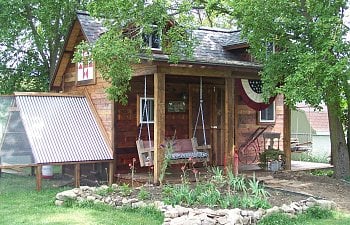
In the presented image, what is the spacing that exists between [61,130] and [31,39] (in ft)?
33.2

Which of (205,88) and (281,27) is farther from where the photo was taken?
(205,88)

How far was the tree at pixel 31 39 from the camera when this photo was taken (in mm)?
17484

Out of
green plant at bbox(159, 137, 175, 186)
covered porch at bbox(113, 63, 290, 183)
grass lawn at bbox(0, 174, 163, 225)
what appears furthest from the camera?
covered porch at bbox(113, 63, 290, 183)

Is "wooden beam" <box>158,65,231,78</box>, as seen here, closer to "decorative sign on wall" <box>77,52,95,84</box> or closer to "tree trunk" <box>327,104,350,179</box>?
"tree trunk" <box>327,104,350,179</box>

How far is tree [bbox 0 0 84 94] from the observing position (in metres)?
17.5

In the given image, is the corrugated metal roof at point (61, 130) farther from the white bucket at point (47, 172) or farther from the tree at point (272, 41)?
the tree at point (272, 41)

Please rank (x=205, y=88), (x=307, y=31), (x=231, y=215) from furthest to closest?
(x=205, y=88)
(x=307, y=31)
(x=231, y=215)

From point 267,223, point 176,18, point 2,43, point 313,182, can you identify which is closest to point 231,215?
point 267,223

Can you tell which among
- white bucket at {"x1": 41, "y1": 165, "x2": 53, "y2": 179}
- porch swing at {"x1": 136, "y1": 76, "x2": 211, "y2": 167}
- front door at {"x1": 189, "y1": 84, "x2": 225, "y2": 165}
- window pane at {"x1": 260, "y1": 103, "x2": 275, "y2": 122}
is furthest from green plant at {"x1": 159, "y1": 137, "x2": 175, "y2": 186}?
window pane at {"x1": 260, "y1": 103, "x2": 275, "y2": 122}

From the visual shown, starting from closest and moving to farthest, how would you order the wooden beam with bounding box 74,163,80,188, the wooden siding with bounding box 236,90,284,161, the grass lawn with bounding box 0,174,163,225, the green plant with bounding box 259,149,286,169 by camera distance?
1. the grass lawn with bounding box 0,174,163,225
2. the wooden beam with bounding box 74,163,80,188
3. the green plant with bounding box 259,149,286,169
4. the wooden siding with bounding box 236,90,284,161

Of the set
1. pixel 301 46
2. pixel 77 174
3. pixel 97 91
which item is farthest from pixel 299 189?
pixel 97 91

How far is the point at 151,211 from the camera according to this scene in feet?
24.4

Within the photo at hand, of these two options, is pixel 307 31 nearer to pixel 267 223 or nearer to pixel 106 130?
pixel 267 223

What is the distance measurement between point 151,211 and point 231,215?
57.6 inches
